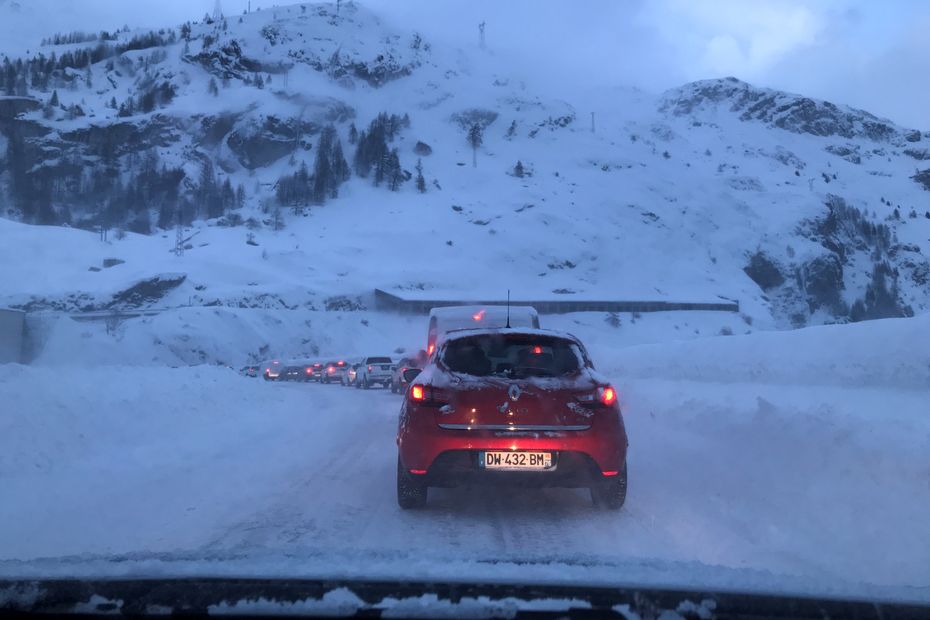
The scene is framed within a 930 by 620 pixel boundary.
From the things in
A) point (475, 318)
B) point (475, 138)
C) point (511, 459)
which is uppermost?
point (475, 138)

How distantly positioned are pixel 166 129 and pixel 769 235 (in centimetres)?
10814

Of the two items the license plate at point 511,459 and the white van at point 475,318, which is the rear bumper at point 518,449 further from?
the white van at point 475,318

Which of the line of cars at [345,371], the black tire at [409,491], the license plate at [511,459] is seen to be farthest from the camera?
the line of cars at [345,371]

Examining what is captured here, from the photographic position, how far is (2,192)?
121 metres

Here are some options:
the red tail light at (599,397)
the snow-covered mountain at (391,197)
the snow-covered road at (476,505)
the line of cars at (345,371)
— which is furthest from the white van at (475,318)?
the snow-covered mountain at (391,197)

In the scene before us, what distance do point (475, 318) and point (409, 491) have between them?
10154 mm

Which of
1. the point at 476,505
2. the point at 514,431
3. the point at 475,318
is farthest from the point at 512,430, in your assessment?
the point at 475,318

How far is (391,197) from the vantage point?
135 m

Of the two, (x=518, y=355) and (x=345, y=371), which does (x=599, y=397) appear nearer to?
(x=518, y=355)

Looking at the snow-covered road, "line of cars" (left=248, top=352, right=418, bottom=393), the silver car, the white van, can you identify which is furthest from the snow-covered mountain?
the snow-covered road

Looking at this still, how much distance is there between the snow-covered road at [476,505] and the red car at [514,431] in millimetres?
444

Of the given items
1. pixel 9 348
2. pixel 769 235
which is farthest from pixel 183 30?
pixel 9 348

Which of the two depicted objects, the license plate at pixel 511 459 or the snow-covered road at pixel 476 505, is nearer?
the snow-covered road at pixel 476 505

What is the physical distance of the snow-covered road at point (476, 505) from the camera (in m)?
3.71
